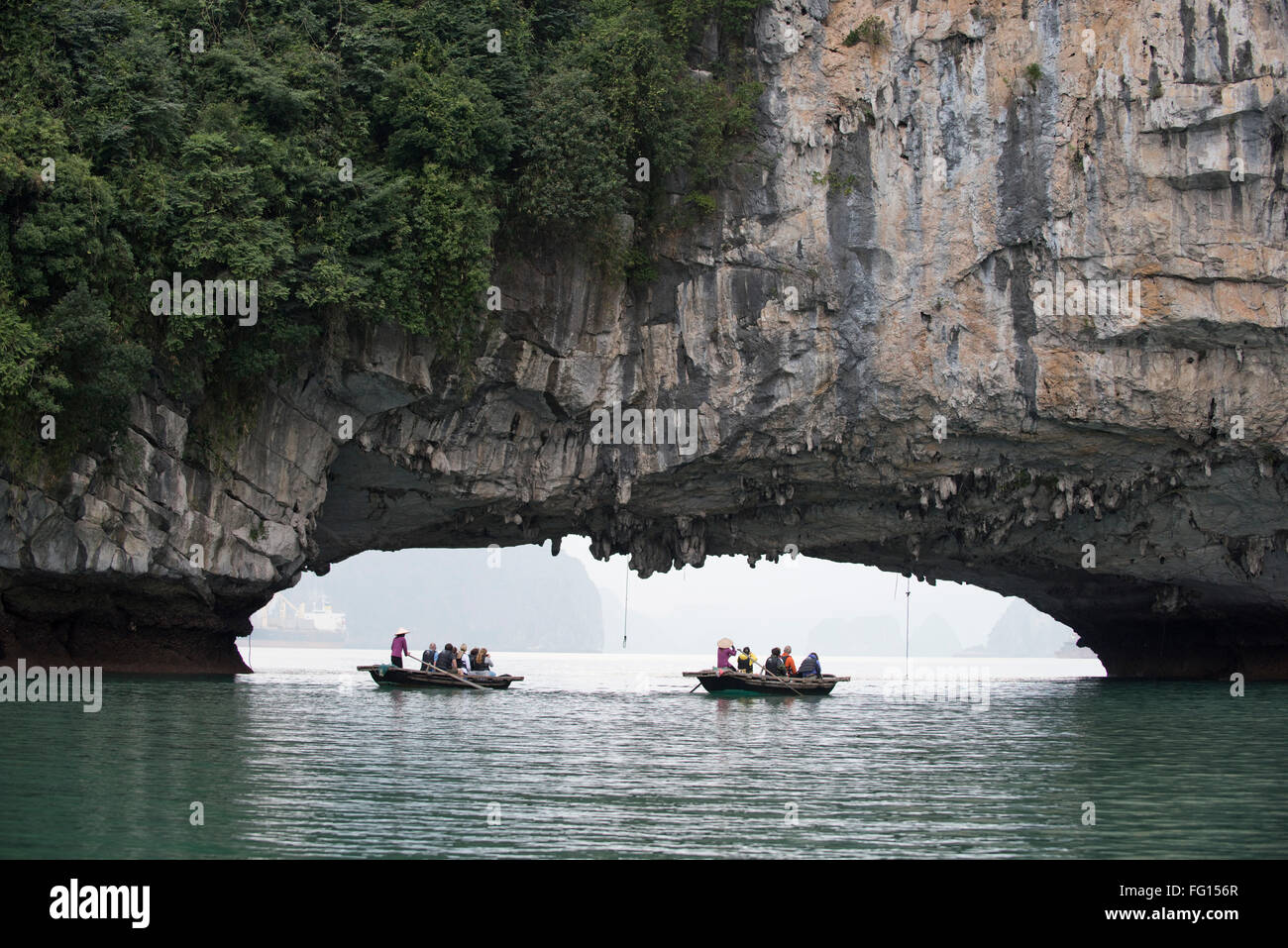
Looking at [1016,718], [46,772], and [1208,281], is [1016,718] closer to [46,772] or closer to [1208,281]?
[1208,281]

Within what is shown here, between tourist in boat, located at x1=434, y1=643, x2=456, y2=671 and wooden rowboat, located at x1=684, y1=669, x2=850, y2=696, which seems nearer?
wooden rowboat, located at x1=684, y1=669, x2=850, y2=696

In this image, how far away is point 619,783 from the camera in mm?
14344

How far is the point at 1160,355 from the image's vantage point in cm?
2786

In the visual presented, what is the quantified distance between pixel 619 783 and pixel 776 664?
17722 millimetres

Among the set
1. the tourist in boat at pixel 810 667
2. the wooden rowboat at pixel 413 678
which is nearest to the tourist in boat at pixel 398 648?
the wooden rowboat at pixel 413 678

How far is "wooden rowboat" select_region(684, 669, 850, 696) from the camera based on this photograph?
30469 mm

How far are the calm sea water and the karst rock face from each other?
528cm

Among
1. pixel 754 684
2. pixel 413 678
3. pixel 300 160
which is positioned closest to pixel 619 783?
pixel 300 160

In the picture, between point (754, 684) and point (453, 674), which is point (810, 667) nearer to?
point (754, 684)

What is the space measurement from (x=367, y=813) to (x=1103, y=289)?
2118cm

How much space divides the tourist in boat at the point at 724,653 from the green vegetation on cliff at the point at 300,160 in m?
9.88

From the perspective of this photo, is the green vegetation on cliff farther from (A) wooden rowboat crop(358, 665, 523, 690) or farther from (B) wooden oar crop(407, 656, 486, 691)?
(B) wooden oar crop(407, 656, 486, 691)

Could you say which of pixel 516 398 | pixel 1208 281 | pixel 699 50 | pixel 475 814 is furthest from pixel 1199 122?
pixel 475 814

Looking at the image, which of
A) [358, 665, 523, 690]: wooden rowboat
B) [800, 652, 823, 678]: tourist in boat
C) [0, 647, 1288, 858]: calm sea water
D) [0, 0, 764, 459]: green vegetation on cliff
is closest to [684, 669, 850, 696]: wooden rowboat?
[800, 652, 823, 678]: tourist in boat
